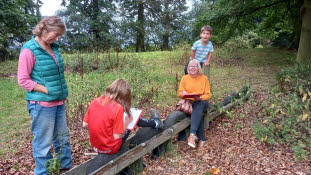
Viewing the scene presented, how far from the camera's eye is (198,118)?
4184mm

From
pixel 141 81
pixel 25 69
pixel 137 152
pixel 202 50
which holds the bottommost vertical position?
pixel 137 152

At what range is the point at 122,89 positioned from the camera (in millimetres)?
3049

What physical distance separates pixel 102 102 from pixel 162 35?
68.2ft

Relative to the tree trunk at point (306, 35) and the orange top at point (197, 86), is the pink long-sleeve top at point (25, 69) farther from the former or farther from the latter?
the tree trunk at point (306, 35)

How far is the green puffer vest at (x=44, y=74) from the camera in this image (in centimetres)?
276

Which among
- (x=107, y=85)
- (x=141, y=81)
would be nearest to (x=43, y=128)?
(x=107, y=85)

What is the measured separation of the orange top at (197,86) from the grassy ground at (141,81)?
1.66 metres

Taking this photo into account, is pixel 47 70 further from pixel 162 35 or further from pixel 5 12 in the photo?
pixel 162 35

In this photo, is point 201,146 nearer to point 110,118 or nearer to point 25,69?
point 110,118

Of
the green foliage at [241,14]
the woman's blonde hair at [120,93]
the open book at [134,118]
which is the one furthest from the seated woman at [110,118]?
the green foliage at [241,14]

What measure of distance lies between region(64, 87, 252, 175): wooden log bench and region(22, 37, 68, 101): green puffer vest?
0.96m

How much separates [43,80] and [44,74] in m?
0.07

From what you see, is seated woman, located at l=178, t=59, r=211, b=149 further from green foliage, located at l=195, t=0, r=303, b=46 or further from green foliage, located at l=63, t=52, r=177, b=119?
green foliage, located at l=195, t=0, r=303, b=46

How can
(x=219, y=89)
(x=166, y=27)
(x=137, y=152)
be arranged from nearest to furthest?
(x=137, y=152) → (x=219, y=89) → (x=166, y=27)
